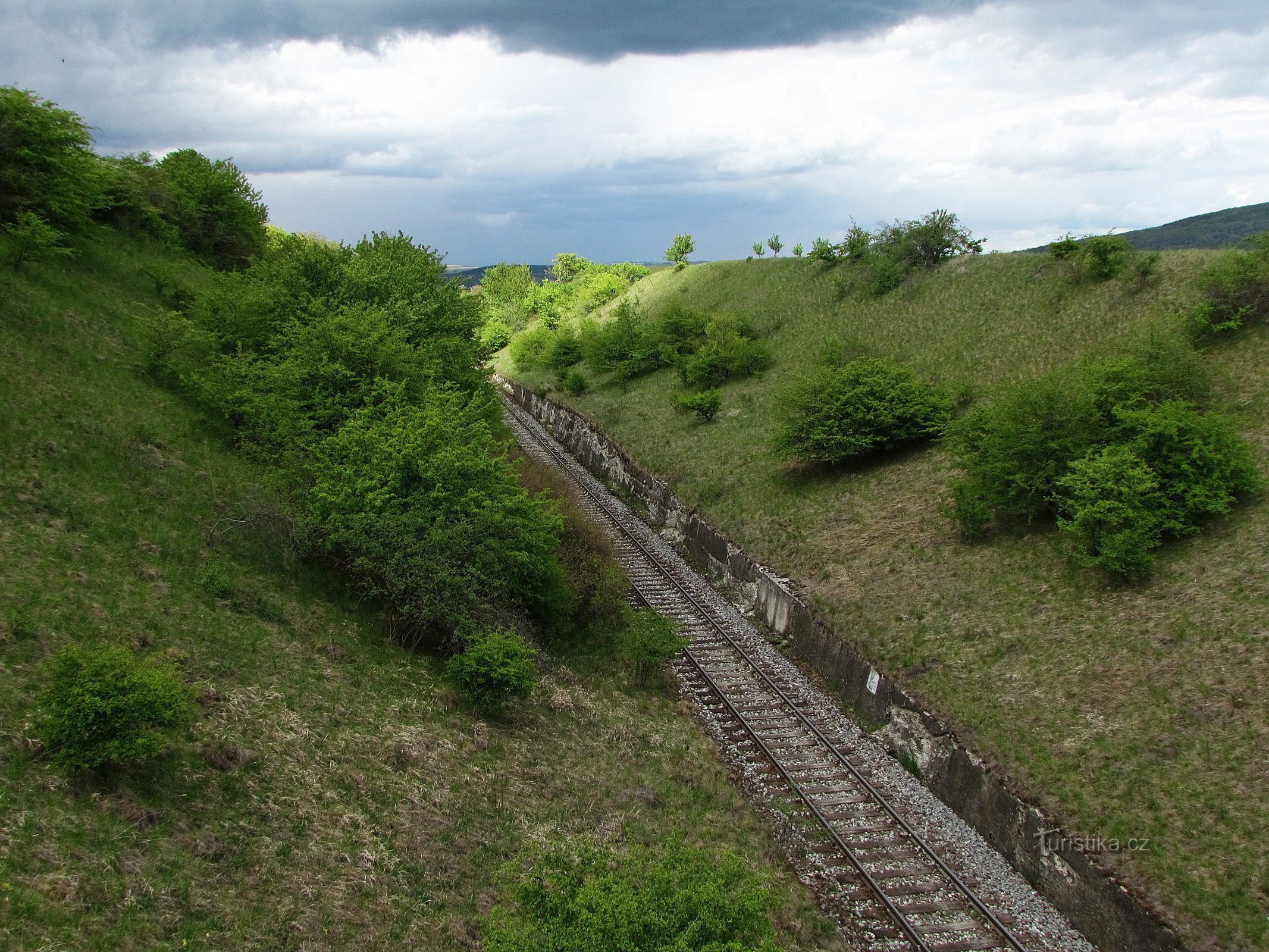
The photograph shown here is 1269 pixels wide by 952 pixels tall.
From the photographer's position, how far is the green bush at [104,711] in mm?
9422

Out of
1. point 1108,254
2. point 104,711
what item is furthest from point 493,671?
point 1108,254

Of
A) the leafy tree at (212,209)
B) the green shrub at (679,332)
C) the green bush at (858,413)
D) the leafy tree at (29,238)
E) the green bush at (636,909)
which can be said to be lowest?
the green bush at (636,909)

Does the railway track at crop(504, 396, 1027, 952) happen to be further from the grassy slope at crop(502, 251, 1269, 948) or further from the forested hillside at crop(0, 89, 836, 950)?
the grassy slope at crop(502, 251, 1269, 948)

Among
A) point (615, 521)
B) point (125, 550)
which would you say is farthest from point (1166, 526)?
point (125, 550)

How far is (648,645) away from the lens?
19.2 m

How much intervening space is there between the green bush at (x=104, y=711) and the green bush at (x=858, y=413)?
22965 millimetres

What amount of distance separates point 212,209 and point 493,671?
43379 mm

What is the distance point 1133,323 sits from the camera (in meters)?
28.1

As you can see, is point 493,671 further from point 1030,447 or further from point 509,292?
point 509,292

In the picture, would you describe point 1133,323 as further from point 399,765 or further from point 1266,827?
point 399,765

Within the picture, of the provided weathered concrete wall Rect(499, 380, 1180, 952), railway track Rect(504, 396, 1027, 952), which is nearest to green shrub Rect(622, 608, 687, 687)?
railway track Rect(504, 396, 1027, 952)

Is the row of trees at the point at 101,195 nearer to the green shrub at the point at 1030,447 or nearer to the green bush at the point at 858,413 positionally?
the green bush at the point at 858,413

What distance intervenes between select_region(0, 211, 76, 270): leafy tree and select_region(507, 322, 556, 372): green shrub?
3884cm

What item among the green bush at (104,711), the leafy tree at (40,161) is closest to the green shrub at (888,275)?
the leafy tree at (40,161)
